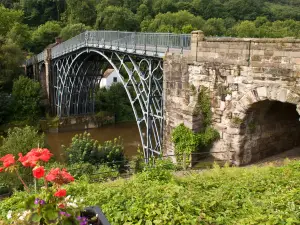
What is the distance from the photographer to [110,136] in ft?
106

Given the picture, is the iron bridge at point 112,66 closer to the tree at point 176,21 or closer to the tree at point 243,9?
the tree at point 176,21

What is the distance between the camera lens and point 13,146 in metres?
16.7

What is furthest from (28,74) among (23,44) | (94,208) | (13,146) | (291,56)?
(94,208)

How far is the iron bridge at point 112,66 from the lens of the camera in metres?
15.9

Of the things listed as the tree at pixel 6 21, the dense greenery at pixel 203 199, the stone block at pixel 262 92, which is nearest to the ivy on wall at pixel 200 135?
the stone block at pixel 262 92

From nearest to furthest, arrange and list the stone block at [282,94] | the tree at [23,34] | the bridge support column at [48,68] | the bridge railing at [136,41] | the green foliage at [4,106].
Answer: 1. the stone block at [282,94]
2. the bridge railing at [136,41]
3. the green foliage at [4,106]
4. the bridge support column at [48,68]
5. the tree at [23,34]

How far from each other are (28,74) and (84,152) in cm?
2742

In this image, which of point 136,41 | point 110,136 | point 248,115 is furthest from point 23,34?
point 248,115

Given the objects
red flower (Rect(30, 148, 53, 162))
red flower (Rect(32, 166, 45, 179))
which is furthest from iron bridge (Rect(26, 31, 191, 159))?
red flower (Rect(32, 166, 45, 179))

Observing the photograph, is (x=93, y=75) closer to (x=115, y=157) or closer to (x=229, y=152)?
(x=115, y=157)

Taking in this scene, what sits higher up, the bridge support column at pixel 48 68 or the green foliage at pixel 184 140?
the bridge support column at pixel 48 68

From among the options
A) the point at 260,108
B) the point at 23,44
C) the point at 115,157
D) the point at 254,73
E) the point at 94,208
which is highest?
the point at 23,44

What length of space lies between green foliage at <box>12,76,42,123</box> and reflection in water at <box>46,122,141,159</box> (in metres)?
2.68

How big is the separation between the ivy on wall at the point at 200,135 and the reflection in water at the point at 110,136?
14.6 metres
